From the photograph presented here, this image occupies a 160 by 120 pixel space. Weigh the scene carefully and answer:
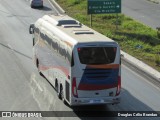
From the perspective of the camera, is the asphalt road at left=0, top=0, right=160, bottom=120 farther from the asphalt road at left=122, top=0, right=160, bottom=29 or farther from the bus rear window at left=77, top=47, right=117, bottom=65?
the asphalt road at left=122, top=0, right=160, bottom=29

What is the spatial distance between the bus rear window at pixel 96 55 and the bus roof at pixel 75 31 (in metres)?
0.36

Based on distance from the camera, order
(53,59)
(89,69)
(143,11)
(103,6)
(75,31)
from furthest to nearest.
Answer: (143,11)
(103,6)
(53,59)
(75,31)
(89,69)

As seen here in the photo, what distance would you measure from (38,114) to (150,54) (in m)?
12.7

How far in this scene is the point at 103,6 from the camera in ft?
126

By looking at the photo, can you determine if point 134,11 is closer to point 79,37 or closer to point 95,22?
point 95,22

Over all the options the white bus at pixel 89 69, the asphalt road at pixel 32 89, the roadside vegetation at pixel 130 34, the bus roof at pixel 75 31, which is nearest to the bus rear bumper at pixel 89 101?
the white bus at pixel 89 69

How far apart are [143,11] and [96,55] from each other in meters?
37.4

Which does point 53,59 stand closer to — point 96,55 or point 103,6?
point 96,55

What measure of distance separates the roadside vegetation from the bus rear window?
305 inches

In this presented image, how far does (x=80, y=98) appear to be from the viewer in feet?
60.0

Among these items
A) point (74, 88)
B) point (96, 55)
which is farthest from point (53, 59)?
point (96, 55)

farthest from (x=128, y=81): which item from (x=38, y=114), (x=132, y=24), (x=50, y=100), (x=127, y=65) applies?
(x=132, y=24)

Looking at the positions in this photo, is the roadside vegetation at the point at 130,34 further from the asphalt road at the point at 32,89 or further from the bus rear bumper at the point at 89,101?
the bus rear bumper at the point at 89,101

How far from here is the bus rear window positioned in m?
18.1
